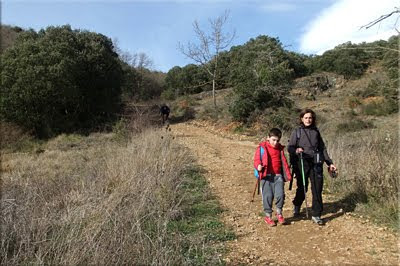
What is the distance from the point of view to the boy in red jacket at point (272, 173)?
5.80 metres

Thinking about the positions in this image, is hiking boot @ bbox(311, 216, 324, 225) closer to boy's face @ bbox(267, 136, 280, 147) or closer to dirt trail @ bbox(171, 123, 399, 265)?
dirt trail @ bbox(171, 123, 399, 265)

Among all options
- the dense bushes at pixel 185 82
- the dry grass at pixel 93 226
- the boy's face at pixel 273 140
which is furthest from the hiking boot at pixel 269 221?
the dense bushes at pixel 185 82

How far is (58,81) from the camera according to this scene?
21094mm

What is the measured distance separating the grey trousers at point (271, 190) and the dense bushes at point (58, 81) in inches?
696

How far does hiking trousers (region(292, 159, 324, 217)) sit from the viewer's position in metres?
5.64

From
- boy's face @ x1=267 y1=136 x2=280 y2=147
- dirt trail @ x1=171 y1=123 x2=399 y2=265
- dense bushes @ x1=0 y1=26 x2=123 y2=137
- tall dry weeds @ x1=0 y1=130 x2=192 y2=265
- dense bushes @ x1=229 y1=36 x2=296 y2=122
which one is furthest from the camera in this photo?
dense bushes @ x1=0 y1=26 x2=123 y2=137

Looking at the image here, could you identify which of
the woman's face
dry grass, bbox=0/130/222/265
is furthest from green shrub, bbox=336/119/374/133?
dry grass, bbox=0/130/222/265

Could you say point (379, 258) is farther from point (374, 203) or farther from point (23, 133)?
point (23, 133)

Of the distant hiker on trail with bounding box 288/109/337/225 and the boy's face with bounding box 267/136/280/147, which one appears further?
the boy's face with bounding box 267/136/280/147

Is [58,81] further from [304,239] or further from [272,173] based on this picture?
[304,239]

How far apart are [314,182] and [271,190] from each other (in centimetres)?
67

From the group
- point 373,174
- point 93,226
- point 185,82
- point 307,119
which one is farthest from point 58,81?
point 185,82

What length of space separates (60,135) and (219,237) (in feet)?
60.5

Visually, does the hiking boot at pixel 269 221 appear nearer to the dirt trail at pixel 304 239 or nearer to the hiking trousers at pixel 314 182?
the dirt trail at pixel 304 239
